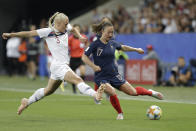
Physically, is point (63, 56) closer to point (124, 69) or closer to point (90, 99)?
point (90, 99)

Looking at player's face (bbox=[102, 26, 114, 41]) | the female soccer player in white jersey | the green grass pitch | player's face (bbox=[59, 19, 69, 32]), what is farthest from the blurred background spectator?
player's face (bbox=[59, 19, 69, 32])

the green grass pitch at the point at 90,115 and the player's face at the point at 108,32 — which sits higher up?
the player's face at the point at 108,32

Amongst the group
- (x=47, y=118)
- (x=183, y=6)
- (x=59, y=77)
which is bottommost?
(x=47, y=118)

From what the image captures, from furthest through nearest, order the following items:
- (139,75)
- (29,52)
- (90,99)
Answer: (29,52) < (139,75) < (90,99)

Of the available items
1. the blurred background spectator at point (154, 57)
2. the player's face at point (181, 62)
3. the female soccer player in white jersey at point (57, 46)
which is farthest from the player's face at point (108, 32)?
the blurred background spectator at point (154, 57)

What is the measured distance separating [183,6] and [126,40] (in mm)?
3293

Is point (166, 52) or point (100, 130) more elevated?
point (166, 52)

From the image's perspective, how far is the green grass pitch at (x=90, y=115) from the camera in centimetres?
964

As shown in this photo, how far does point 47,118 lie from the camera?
441 inches

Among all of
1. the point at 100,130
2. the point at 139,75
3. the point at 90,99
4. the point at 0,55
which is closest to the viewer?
the point at 100,130

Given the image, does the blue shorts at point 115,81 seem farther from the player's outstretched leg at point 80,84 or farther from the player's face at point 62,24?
the player's face at point 62,24

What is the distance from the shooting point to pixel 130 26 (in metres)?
27.5

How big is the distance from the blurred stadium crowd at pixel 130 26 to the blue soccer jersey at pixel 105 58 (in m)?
11.0

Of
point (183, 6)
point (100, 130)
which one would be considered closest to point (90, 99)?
point (100, 130)
